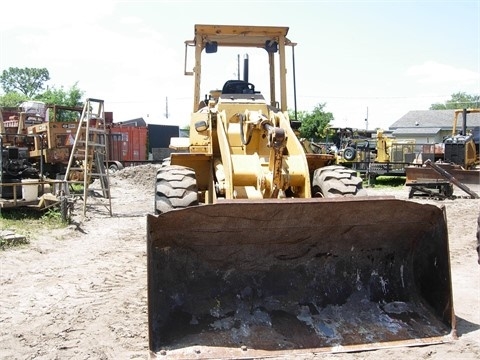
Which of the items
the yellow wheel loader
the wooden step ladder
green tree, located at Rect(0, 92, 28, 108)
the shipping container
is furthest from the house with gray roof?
the yellow wheel loader

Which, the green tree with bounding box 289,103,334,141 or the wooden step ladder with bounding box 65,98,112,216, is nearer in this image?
the wooden step ladder with bounding box 65,98,112,216

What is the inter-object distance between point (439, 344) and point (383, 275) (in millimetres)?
740

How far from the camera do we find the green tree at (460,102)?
271 feet

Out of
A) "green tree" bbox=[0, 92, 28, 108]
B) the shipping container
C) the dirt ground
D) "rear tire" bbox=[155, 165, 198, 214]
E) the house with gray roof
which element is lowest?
the dirt ground

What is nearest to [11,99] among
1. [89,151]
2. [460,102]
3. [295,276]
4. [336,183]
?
[89,151]

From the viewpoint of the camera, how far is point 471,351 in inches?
147

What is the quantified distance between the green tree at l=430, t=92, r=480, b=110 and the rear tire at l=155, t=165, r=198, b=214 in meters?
82.7

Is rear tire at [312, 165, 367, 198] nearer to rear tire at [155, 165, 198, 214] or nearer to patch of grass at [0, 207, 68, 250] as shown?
rear tire at [155, 165, 198, 214]

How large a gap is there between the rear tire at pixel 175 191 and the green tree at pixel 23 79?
220ft

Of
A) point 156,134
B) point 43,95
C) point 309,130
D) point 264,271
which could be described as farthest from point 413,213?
point 43,95

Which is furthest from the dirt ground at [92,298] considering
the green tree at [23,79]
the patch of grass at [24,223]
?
the green tree at [23,79]

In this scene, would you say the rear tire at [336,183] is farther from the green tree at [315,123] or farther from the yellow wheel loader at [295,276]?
the green tree at [315,123]

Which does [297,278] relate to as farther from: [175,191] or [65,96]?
[65,96]

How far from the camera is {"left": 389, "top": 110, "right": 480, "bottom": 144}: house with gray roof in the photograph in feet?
158
